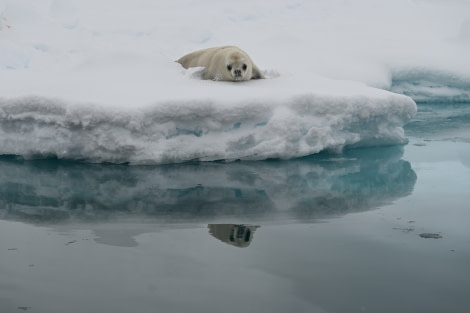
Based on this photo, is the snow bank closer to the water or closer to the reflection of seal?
the water

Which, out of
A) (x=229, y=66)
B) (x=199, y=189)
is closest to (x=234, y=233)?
(x=199, y=189)

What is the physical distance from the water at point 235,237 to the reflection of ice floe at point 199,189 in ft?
0.04

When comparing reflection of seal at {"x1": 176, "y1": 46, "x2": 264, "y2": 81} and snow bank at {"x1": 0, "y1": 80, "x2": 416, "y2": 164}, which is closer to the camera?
snow bank at {"x1": 0, "y1": 80, "x2": 416, "y2": 164}

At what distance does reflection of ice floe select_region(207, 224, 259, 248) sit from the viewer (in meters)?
2.46

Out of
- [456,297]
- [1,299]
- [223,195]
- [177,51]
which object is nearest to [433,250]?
[456,297]

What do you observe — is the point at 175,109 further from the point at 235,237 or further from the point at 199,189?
the point at 235,237

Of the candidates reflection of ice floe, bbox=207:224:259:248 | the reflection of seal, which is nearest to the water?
reflection of ice floe, bbox=207:224:259:248

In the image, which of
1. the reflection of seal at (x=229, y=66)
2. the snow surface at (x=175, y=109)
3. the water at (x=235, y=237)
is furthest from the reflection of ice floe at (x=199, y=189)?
the reflection of seal at (x=229, y=66)

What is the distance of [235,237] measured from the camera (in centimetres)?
254

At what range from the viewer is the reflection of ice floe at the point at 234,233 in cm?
246

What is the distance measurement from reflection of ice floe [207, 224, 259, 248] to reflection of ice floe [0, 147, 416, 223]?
0.17 m

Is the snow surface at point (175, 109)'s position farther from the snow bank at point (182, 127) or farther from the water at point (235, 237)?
the water at point (235, 237)

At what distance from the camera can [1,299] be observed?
1.86 meters

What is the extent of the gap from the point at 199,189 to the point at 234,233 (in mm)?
862
